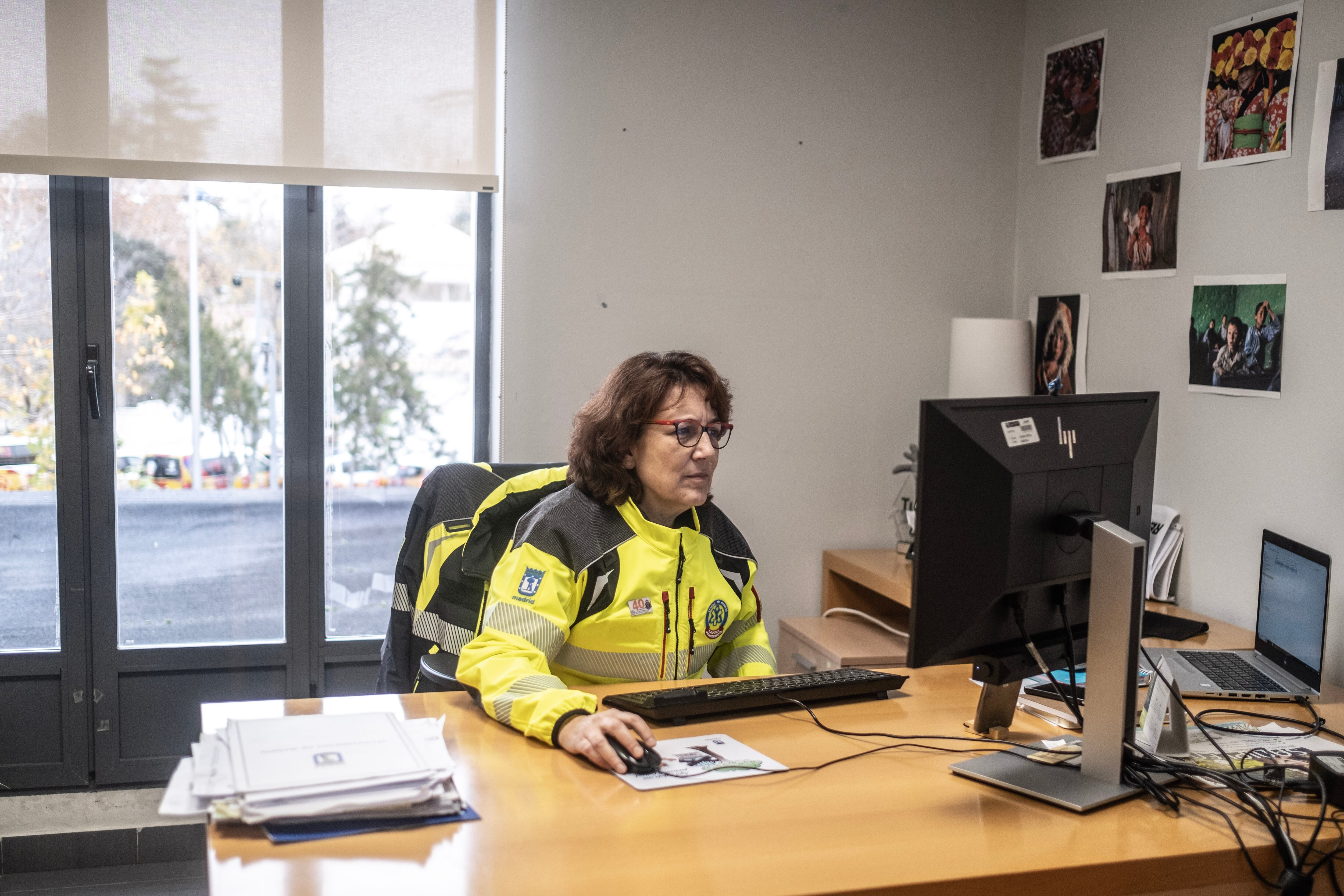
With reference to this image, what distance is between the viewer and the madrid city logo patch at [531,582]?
1807mm

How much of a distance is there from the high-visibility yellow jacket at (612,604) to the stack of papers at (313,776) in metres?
0.31

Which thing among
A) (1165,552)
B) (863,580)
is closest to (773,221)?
(863,580)

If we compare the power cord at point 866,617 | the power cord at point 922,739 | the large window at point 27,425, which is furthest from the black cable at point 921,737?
the large window at point 27,425

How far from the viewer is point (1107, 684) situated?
1.45 metres

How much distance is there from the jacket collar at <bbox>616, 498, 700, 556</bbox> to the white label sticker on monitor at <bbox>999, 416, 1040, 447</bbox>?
726mm

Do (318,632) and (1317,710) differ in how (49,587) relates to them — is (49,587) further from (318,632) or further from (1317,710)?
(1317,710)

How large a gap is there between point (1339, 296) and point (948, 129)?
1.44m

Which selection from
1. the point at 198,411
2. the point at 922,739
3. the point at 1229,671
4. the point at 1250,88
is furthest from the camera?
the point at 198,411

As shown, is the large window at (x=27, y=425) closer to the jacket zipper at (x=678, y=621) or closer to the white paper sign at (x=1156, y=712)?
the jacket zipper at (x=678, y=621)

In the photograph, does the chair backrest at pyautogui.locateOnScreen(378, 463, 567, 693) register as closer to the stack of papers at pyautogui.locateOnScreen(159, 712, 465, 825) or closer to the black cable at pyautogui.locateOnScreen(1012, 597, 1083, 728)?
the stack of papers at pyautogui.locateOnScreen(159, 712, 465, 825)

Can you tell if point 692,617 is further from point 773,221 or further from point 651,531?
point 773,221

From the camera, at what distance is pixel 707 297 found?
11.0 ft

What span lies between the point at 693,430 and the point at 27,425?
2121 mm

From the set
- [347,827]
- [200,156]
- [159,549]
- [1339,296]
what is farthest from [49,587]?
[1339,296]
